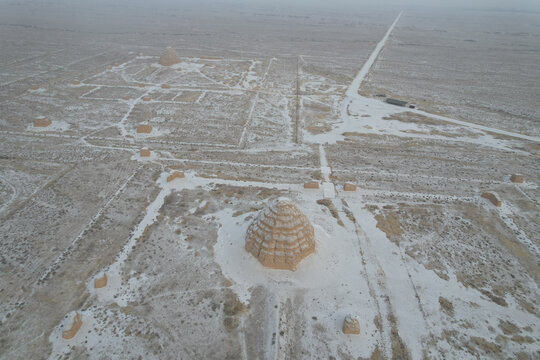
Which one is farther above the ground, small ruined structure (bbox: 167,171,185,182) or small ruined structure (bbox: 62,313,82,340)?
small ruined structure (bbox: 167,171,185,182)

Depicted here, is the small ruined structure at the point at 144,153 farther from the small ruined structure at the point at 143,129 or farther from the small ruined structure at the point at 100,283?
the small ruined structure at the point at 100,283

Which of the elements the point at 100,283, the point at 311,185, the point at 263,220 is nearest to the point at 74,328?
the point at 100,283

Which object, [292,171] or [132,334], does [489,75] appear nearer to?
[292,171]

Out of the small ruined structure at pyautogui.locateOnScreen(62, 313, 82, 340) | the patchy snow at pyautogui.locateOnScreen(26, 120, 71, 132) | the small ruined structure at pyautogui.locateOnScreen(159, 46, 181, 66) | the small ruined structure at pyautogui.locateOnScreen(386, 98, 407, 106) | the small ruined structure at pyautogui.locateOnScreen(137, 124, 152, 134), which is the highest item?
the small ruined structure at pyautogui.locateOnScreen(159, 46, 181, 66)

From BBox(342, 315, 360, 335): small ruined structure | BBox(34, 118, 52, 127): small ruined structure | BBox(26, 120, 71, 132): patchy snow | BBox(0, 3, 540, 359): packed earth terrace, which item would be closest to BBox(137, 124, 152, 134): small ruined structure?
BBox(0, 3, 540, 359): packed earth terrace

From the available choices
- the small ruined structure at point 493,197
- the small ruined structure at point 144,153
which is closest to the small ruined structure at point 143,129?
the small ruined structure at point 144,153

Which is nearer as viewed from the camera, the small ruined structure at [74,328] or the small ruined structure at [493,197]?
the small ruined structure at [74,328]

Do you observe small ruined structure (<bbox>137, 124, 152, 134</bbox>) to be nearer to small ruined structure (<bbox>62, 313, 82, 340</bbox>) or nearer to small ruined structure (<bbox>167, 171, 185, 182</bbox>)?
small ruined structure (<bbox>167, 171, 185, 182</bbox>)
